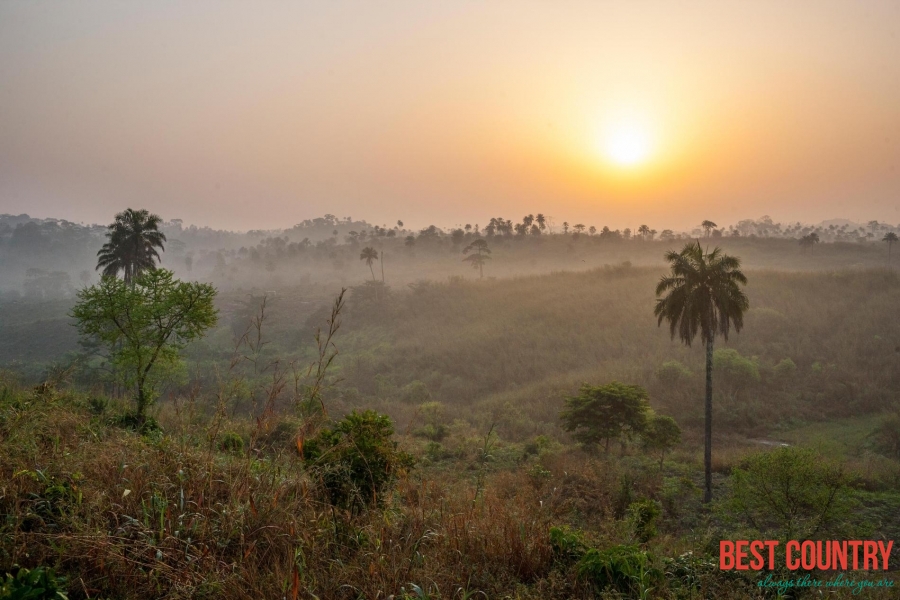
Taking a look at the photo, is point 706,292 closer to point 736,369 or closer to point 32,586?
point 736,369

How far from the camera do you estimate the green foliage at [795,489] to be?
11382mm

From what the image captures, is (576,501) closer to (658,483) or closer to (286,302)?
(658,483)

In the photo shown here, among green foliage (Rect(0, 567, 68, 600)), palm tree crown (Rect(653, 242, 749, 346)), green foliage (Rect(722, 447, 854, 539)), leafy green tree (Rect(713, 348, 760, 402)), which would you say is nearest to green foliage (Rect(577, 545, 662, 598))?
green foliage (Rect(0, 567, 68, 600))

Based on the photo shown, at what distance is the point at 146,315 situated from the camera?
50.8ft

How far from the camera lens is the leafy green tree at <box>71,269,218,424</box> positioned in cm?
1541

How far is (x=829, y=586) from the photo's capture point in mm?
5160

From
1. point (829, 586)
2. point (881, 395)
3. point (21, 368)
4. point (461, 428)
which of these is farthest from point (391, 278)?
point (829, 586)

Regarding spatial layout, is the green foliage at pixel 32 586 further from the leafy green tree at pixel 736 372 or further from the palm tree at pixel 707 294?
the leafy green tree at pixel 736 372

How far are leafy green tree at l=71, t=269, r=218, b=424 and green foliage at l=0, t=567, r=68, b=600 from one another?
1409cm

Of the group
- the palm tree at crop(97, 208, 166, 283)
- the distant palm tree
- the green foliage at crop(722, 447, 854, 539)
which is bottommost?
the green foliage at crop(722, 447, 854, 539)

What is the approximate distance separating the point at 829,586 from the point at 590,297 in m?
44.4

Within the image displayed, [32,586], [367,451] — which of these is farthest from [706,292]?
Answer: [32,586]

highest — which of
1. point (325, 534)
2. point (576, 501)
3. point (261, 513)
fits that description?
point (261, 513)

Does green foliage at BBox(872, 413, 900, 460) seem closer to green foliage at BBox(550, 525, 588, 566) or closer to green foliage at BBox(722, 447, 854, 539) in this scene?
green foliage at BBox(722, 447, 854, 539)
